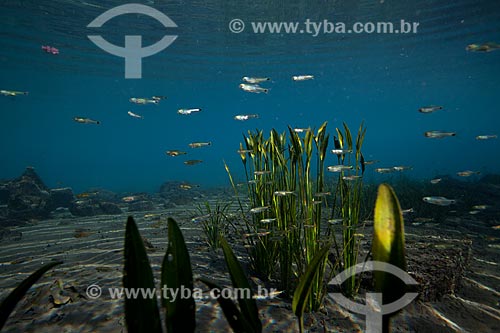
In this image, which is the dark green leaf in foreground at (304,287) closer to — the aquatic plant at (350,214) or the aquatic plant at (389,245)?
the aquatic plant at (389,245)

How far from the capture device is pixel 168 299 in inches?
51.8

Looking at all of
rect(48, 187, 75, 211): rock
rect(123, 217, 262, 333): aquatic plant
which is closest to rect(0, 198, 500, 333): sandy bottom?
rect(123, 217, 262, 333): aquatic plant

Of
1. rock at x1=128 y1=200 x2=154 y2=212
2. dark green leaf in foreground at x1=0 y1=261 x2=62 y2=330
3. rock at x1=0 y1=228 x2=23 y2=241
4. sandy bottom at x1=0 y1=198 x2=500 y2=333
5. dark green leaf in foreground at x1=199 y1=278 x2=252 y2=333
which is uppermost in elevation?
dark green leaf in foreground at x1=0 y1=261 x2=62 y2=330

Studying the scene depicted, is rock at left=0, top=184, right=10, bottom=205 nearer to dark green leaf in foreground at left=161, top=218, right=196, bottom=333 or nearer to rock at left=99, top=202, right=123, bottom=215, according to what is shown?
rock at left=99, top=202, right=123, bottom=215

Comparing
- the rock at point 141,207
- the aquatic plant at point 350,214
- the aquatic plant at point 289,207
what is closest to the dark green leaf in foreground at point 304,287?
the aquatic plant at point 289,207

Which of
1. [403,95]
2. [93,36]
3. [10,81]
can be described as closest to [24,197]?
[93,36]

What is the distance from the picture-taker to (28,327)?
2523 mm

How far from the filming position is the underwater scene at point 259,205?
1.46 meters

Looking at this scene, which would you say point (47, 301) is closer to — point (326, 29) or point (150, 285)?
point (150, 285)

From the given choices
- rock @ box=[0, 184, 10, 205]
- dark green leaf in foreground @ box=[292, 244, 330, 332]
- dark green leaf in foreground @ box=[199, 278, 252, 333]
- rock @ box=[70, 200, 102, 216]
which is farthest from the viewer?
rock @ box=[0, 184, 10, 205]

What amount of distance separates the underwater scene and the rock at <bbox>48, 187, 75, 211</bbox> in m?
0.07

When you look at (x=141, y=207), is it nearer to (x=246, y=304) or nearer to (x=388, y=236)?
(x=246, y=304)

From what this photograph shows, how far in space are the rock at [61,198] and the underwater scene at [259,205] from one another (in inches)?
2.9

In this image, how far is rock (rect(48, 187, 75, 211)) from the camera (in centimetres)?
1186
